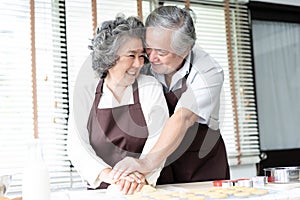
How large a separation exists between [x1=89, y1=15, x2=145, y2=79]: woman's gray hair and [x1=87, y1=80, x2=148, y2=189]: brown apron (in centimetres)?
12

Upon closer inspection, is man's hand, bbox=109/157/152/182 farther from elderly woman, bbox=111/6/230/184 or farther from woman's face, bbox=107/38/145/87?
woman's face, bbox=107/38/145/87

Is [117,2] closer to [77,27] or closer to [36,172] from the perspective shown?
[77,27]

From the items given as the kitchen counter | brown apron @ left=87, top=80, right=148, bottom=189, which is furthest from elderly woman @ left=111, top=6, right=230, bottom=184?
the kitchen counter

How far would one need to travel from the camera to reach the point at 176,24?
1712 millimetres

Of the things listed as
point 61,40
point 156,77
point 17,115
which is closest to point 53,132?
point 17,115

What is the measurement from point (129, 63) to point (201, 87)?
0.97ft

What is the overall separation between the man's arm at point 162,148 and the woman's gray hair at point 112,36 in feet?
1.03

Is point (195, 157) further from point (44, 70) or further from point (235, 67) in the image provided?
point (235, 67)

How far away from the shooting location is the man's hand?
4.80ft

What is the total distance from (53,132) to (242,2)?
1511mm

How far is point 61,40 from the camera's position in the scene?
8.09ft

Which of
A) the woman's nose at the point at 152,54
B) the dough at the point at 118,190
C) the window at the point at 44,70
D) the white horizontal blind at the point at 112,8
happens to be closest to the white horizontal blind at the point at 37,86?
the window at the point at 44,70

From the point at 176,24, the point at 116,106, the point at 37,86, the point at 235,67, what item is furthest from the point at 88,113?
the point at 235,67

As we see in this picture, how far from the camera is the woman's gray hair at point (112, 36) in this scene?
5.19 feet
